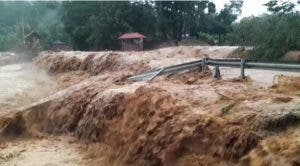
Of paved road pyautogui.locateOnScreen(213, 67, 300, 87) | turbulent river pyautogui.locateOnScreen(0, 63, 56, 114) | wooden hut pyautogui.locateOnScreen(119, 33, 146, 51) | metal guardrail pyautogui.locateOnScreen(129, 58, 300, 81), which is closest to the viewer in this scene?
metal guardrail pyautogui.locateOnScreen(129, 58, 300, 81)

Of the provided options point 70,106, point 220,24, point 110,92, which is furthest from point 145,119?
point 220,24

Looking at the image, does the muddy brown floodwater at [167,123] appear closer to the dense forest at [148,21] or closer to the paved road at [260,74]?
the paved road at [260,74]

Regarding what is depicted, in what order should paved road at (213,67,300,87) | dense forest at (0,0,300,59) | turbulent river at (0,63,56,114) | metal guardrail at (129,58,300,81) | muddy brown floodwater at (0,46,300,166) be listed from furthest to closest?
dense forest at (0,0,300,59)
turbulent river at (0,63,56,114)
paved road at (213,67,300,87)
metal guardrail at (129,58,300,81)
muddy brown floodwater at (0,46,300,166)

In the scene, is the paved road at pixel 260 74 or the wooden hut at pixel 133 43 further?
the wooden hut at pixel 133 43

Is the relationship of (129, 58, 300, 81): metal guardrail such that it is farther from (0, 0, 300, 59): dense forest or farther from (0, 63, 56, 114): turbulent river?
(0, 0, 300, 59): dense forest

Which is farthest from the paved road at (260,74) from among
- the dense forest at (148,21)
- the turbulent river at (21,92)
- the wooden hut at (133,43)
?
the wooden hut at (133,43)

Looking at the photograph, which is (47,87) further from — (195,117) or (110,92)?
(195,117)

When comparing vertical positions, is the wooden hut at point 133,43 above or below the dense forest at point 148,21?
below

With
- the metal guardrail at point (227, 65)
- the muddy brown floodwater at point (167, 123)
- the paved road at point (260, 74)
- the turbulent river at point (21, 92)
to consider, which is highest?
the metal guardrail at point (227, 65)

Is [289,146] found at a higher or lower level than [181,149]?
higher

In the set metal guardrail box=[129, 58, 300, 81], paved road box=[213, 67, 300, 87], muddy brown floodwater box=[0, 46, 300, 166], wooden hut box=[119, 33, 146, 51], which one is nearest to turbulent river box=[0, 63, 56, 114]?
muddy brown floodwater box=[0, 46, 300, 166]

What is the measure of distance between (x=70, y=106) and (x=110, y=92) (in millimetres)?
1630

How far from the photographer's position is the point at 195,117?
24.6 feet

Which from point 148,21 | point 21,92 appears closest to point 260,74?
point 21,92
